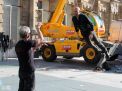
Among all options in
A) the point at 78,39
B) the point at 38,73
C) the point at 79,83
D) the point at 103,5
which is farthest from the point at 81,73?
the point at 103,5

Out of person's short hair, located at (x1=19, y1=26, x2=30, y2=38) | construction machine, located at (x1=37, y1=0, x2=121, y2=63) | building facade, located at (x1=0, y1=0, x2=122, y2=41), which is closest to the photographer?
person's short hair, located at (x1=19, y1=26, x2=30, y2=38)

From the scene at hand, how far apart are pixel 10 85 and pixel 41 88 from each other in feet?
3.10

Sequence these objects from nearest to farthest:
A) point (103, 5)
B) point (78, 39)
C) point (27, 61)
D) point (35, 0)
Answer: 1. point (27, 61)
2. point (78, 39)
3. point (35, 0)
4. point (103, 5)

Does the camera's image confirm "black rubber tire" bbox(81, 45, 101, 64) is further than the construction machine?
No

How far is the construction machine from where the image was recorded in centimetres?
1619

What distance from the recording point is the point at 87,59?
1559 cm

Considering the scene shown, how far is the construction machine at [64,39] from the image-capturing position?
1619 cm

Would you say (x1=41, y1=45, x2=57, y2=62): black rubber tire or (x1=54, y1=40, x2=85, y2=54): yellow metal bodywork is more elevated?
(x1=54, y1=40, x2=85, y2=54): yellow metal bodywork

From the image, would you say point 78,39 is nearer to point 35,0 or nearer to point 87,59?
point 87,59

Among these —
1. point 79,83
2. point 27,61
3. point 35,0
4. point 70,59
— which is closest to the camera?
point 27,61

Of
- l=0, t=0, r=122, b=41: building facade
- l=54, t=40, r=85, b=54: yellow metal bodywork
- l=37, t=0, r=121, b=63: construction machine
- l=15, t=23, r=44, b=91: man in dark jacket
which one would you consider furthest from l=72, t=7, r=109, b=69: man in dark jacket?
l=15, t=23, r=44, b=91: man in dark jacket

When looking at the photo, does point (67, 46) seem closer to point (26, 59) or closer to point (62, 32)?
point (62, 32)

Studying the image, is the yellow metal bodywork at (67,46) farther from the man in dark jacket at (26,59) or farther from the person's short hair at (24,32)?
the person's short hair at (24,32)

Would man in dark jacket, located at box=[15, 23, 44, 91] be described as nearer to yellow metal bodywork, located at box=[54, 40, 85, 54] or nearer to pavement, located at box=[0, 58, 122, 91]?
pavement, located at box=[0, 58, 122, 91]
